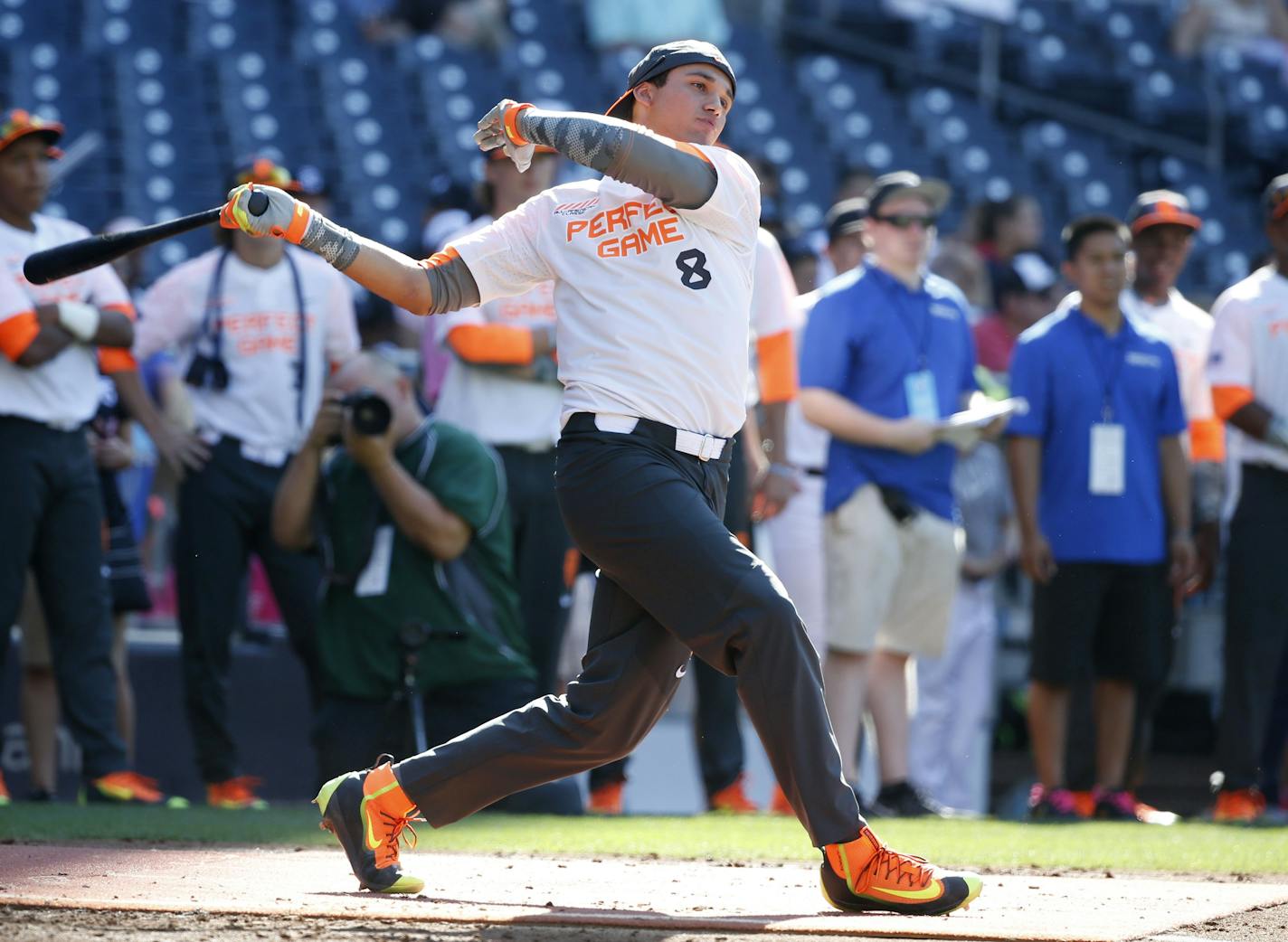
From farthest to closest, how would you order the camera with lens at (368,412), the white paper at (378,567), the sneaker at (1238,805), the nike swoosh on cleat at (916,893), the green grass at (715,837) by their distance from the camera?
the sneaker at (1238,805) < the white paper at (378,567) < the camera with lens at (368,412) < the green grass at (715,837) < the nike swoosh on cleat at (916,893)

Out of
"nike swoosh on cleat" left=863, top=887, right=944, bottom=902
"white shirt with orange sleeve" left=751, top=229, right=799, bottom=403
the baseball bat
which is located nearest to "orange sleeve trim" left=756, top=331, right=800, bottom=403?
"white shirt with orange sleeve" left=751, top=229, right=799, bottom=403

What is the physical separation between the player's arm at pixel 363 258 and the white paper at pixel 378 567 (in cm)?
235

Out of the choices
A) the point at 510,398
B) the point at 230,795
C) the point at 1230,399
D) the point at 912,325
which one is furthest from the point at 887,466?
the point at 230,795

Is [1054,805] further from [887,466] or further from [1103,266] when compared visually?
[1103,266]

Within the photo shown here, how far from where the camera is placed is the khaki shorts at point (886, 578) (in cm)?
677

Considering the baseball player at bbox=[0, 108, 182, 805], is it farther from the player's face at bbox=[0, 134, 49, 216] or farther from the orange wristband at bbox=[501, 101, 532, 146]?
the orange wristband at bbox=[501, 101, 532, 146]

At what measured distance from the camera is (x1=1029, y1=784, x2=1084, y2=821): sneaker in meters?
6.96

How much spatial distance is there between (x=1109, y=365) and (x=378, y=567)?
276 cm

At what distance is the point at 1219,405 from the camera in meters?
7.04

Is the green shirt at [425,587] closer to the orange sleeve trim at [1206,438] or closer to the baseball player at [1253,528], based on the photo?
the baseball player at [1253,528]

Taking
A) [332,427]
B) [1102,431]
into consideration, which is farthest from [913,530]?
[332,427]

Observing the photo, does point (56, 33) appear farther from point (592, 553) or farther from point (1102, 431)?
point (592, 553)

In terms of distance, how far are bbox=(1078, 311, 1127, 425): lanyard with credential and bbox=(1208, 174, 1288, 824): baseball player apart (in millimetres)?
338

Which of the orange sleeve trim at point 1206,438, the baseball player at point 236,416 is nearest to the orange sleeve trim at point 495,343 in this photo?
the baseball player at point 236,416
